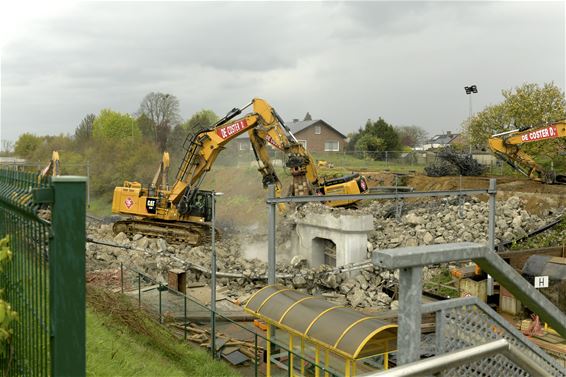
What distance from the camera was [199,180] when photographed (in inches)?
984

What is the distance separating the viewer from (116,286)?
53.4ft

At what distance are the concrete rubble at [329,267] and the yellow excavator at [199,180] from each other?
3.07ft

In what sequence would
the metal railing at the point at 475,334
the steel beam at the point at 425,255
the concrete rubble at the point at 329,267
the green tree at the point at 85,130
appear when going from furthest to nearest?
the green tree at the point at 85,130, the concrete rubble at the point at 329,267, the metal railing at the point at 475,334, the steel beam at the point at 425,255

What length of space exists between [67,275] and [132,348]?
6717mm

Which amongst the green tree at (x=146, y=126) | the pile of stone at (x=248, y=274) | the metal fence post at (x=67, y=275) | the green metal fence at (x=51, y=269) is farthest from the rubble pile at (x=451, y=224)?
the green tree at (x=146, y=126)

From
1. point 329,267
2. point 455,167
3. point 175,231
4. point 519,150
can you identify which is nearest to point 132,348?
point 329,267

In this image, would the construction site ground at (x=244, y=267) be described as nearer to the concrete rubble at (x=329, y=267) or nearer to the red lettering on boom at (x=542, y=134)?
the concrete rubble at (x=329, y=267)

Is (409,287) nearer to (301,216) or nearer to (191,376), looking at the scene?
(191,376)

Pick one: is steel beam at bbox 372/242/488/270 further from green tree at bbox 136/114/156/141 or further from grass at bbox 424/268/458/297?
green tree at bbox 136/114/156/141

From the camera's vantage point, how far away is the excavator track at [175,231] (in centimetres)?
2425

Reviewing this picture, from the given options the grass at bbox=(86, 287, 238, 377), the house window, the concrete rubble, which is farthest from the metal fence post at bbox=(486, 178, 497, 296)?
the house window

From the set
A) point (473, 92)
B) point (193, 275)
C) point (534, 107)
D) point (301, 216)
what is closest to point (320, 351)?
point (193, 275)

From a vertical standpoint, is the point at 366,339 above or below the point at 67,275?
below

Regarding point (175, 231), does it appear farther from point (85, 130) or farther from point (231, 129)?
point (85, 130)
